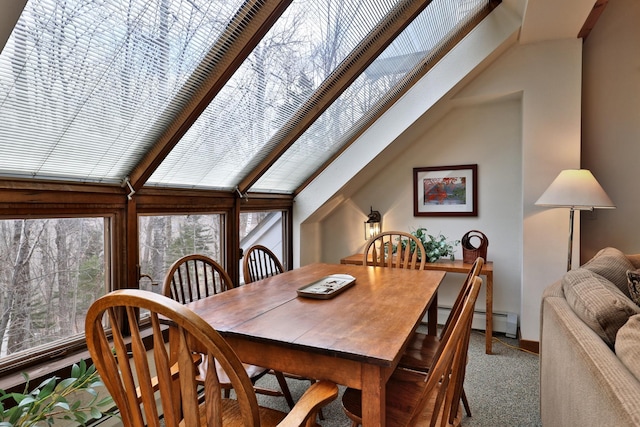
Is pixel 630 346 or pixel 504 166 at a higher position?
pixel 504 166

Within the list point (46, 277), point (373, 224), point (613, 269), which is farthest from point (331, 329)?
point (373, 224)

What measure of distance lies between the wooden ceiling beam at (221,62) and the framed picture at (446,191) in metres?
2.37

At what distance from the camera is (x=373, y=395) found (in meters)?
0.99

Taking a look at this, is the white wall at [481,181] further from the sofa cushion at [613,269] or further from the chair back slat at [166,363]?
the chair back slat at [166,363]

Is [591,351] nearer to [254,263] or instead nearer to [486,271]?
[486,271]

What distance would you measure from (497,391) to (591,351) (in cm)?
133

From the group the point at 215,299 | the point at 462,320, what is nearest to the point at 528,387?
the point at 462,320

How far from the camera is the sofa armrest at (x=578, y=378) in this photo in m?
0.85

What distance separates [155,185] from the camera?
1996 mm

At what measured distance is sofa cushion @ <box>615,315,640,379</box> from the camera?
933mm

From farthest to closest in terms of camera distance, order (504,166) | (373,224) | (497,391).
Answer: (373,224)
(504,166)
(497,391)

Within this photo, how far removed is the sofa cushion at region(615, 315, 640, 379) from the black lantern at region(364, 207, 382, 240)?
261 centimetres

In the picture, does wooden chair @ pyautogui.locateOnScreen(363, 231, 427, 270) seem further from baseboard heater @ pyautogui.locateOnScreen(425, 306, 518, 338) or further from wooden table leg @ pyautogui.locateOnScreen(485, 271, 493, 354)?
baseboard heater @ pyautogui.locateOnScreen(425, 306, 518, 338)

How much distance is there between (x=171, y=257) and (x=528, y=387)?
2.43 m
